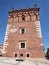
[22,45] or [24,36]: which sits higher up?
[24,36]

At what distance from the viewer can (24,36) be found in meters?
20.2

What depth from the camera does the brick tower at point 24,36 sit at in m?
19.1

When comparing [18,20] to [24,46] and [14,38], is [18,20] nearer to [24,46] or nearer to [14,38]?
[14,38]

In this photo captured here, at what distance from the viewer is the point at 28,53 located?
19.0 metres

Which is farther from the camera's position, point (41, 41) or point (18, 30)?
point (18, 30)

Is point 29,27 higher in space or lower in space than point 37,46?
higher

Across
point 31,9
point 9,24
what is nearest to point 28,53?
point 9,24

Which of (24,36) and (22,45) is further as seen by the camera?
(24,36)

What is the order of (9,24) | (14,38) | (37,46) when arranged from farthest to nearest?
(9,24) → (14,38) → (37,46)

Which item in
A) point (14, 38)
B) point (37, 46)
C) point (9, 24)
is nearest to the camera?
point (37, 46)

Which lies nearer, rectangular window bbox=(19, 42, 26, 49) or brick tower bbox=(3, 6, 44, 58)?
brick tower bbox=(3, 6, 44, 58)

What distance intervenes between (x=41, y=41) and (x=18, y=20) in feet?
20.3

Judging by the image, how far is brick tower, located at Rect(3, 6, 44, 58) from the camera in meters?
19.1

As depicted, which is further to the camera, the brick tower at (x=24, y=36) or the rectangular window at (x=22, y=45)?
the rectangular window at (x=22, y=45)
